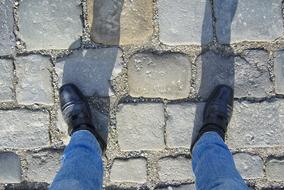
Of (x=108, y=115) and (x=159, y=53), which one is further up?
(x=159, y=53)

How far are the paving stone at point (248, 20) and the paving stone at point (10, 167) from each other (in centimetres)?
141

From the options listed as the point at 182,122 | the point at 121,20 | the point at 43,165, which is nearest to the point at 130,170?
the point at 182,122

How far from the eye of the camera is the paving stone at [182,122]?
2.71 m

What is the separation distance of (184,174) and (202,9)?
0.98 meters

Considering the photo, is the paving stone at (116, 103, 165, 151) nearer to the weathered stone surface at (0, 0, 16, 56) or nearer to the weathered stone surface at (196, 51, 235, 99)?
the weathered stone surface at (196, 51, 235, 99)

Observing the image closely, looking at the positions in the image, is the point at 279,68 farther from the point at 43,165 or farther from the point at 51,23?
the point at 43,165

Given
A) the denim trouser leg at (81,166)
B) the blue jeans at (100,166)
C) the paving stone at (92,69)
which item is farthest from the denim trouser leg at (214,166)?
the paving stone at (92,69)

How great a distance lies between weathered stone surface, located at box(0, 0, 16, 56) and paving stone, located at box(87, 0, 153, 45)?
456 millimetres

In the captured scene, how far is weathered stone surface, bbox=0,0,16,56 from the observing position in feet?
8.75

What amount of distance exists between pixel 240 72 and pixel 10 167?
148 centimetres

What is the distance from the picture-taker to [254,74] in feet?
8.71

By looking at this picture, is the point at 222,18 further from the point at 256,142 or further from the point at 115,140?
the point at 115,140

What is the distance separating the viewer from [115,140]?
2.74 metres

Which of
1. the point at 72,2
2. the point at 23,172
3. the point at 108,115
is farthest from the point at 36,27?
the point at 23,172
